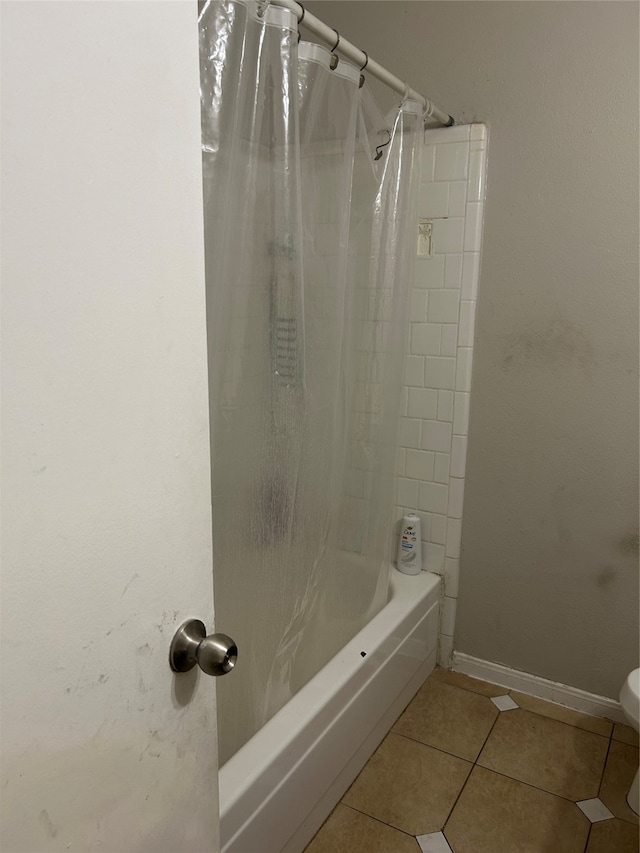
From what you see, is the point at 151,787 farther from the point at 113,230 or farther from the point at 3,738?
the point at 113,230

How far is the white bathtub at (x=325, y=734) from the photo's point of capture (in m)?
1.28

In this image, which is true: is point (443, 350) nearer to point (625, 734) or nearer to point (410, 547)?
point (410, 547)

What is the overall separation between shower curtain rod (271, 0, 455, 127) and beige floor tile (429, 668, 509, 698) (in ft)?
5.89

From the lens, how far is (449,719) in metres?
1.97

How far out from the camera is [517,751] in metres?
1.84

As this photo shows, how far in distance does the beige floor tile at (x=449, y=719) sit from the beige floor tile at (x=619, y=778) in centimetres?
34

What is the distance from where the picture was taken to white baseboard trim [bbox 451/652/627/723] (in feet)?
6.46

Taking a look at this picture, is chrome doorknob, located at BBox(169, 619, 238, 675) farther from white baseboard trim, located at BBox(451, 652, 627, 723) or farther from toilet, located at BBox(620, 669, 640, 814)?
white baseboard trim, located at BBox(451, 652, 627, 723)

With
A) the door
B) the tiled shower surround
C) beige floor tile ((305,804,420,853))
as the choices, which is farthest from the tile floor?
the door

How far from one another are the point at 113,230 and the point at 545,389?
5.23 feet

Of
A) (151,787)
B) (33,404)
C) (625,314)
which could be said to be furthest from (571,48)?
(151,787)

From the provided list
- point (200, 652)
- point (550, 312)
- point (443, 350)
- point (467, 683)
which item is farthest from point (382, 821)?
point (550, 312)

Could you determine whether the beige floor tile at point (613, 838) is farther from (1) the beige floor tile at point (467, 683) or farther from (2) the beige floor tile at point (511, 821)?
(1) the beige floor tile at point (467, 683)

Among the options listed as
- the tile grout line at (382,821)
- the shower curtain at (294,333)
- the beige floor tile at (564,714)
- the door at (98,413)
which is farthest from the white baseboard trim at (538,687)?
the door at (98,413)
